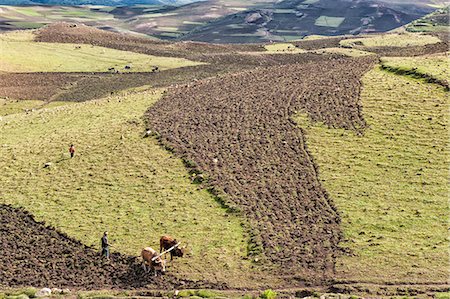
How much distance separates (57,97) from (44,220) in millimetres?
54227

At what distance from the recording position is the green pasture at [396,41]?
121312 millimetres

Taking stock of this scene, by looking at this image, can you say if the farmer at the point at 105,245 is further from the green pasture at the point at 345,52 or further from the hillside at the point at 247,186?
the green pasture at the point at 345,52

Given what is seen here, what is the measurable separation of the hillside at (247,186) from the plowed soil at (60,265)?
0.11m

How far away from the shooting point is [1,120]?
67.8 metres

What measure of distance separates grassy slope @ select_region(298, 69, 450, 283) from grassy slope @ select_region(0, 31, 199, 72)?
212 feet

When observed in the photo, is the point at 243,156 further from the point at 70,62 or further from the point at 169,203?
the point at 70,62

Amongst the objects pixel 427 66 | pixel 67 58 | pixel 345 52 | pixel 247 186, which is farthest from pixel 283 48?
pixel 247 186

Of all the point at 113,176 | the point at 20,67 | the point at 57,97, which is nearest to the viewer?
the point at 113,176

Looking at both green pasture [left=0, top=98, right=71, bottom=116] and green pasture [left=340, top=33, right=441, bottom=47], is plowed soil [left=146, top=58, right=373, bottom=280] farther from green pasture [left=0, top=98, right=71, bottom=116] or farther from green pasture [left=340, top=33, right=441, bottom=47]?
green pasture [left=340, top=33, right=441, bottom=47]

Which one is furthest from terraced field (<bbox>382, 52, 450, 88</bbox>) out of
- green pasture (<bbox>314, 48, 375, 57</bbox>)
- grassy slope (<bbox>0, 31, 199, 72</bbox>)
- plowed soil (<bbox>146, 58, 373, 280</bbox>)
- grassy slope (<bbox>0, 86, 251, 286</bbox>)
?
grassy slope (<bbox>0, 31, 199, 72</bbox>)

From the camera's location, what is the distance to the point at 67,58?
11769cm

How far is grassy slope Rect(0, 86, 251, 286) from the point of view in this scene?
36.0 m

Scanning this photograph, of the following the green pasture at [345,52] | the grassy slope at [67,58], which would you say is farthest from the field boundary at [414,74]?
the grassy slope at [67,58]

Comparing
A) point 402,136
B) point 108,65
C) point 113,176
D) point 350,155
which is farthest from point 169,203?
point 108,65
